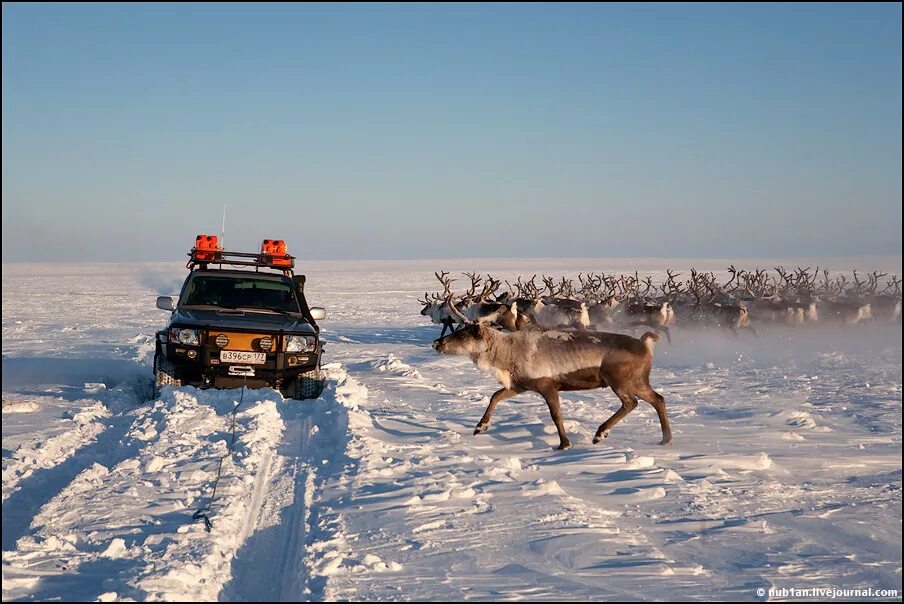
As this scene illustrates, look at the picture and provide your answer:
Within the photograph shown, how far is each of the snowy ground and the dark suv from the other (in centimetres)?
33

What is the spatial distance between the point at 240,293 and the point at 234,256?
63 centimetres

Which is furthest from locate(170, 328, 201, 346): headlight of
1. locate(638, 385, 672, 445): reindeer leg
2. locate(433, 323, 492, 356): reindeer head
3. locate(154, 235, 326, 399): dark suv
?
locate(638, 385, 672, 445): reindeer leg

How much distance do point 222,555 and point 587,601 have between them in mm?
2185

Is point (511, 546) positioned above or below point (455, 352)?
below

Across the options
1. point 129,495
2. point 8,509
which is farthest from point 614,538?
point 8,509

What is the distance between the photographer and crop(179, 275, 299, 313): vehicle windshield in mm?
11617

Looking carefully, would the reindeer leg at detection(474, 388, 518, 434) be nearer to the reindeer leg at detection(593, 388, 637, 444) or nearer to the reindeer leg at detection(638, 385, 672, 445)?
the reindeer leg at detection(593, 388, 637, 444)

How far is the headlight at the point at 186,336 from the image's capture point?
10203mm

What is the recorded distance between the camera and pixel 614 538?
17.1 ft

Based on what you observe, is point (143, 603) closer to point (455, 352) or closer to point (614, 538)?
point (614, 538)

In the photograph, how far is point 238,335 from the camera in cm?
1022

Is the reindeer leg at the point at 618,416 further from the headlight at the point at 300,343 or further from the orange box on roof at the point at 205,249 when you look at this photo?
the orange box on roof at the point at 205,249

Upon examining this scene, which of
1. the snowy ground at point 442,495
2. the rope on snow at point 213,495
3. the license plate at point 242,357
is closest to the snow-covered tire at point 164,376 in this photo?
the snowy ground at point 442,495

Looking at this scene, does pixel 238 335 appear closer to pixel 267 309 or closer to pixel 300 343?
pixel 300 343
